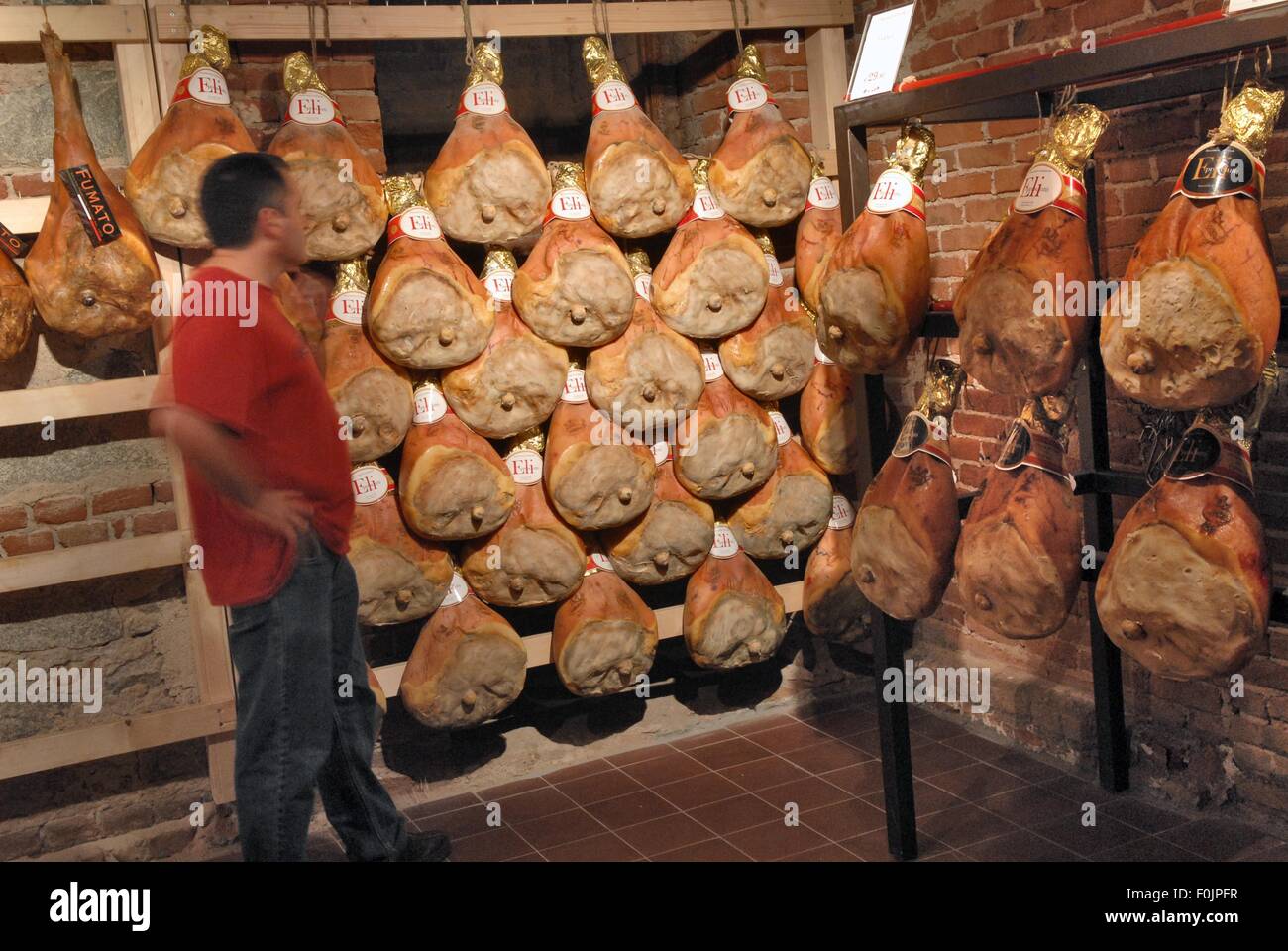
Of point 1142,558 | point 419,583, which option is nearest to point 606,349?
point 419,583

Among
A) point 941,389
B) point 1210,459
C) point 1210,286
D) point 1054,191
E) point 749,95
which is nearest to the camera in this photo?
point 1210,286

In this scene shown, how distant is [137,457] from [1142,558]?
266cm

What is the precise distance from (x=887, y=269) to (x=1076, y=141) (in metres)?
0.47

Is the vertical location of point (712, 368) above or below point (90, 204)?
below

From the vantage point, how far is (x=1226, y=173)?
86.9 inches

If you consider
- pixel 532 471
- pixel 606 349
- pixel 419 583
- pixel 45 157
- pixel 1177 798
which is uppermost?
pixel 45 157

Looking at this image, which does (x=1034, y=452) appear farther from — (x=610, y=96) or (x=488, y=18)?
(x=488, y=18)

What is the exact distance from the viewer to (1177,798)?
3322mm

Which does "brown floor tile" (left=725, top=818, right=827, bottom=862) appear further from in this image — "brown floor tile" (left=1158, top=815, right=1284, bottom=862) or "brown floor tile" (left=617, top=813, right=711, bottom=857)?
"brown floor tile" (left=1158, top=815, right=1284, bottom=862)

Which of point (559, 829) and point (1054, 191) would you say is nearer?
point (1054, 191)

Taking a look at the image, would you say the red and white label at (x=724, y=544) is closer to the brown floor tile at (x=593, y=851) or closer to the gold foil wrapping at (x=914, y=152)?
the brown floor tile at (x=593, y=851)

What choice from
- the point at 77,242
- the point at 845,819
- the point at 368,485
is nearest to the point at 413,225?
the point at 368,485

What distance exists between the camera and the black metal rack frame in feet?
7.14

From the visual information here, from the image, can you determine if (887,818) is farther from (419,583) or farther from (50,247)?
(50,247)
